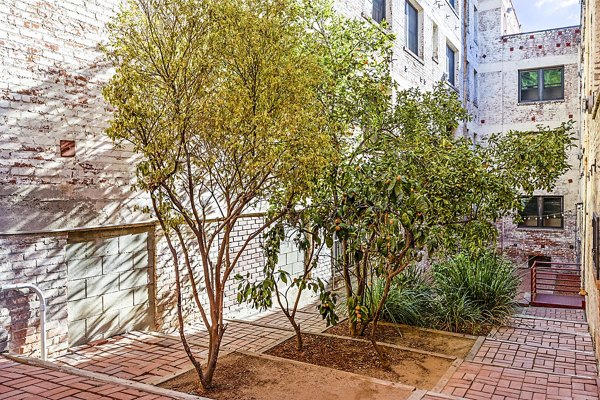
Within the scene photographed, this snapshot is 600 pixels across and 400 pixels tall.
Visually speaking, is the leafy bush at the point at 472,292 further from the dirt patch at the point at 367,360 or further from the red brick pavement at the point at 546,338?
the dirt patch at the point at 367,360

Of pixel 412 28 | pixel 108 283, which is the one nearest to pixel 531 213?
pixel 412 28

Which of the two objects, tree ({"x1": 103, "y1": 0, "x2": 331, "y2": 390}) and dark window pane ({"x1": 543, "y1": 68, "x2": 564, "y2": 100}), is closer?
tree ({"x1": 103, "y1": 0, "x2": 331, "y2": 390})

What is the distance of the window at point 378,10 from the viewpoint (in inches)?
505

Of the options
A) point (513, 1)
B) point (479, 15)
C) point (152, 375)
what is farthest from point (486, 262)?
point (513, 1)

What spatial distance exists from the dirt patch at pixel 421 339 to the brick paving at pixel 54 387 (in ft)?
12.4

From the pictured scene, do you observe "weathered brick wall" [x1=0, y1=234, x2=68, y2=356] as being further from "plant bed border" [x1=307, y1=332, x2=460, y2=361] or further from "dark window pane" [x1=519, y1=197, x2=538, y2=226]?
"dark window pane" [x1=519, y1=197, x2=538, y2=226]

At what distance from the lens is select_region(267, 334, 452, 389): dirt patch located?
564 cm

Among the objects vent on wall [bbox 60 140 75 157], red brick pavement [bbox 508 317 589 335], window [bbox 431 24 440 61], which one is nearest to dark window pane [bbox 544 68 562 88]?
window [bbox 431 24 440 61]

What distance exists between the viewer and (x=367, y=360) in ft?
20.2

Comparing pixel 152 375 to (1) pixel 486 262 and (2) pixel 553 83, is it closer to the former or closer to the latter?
(1) pixel 486 262

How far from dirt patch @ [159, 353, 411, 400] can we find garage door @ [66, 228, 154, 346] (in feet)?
6.07

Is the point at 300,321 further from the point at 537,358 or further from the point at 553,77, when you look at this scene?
the point at 553,77

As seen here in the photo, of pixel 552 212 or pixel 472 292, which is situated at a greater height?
pixel 552 212

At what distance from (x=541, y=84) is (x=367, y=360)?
660 inches
